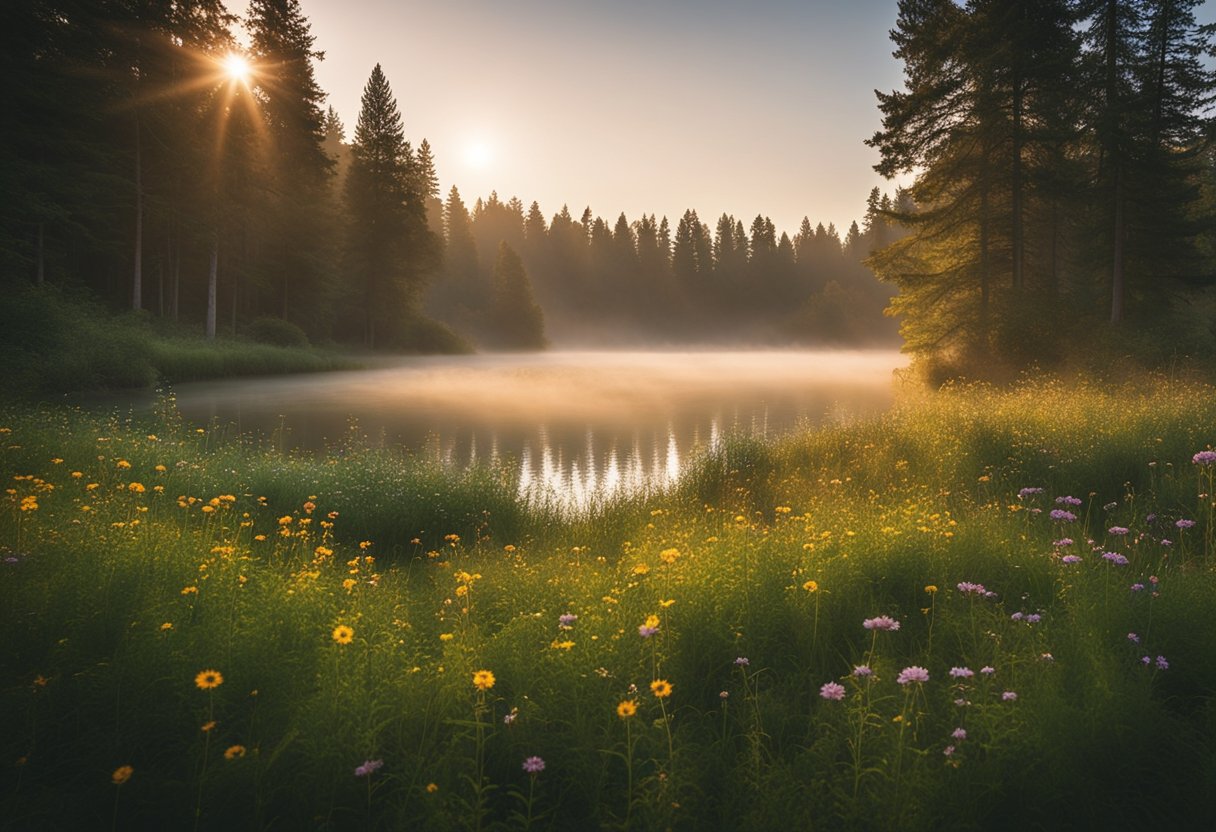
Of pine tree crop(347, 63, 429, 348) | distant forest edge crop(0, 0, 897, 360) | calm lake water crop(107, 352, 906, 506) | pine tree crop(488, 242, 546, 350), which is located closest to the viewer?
calm lake water crop(107, 352, 906, 506)

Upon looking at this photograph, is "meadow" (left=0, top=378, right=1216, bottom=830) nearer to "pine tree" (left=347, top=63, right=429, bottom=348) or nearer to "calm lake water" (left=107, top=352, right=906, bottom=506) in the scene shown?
"calm lake water" (left=107, top=352, right=906, bottom=506)

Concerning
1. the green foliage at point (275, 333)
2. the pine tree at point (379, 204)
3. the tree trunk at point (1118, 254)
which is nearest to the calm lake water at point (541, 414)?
the green foliage at point (275, 333)

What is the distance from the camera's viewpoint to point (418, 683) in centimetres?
325

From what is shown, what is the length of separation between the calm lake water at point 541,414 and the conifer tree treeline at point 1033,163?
16.4 feet

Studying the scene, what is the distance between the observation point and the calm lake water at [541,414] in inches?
559

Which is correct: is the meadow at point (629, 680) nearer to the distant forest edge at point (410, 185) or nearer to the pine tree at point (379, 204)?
the distant forest edge at point (410, 185)

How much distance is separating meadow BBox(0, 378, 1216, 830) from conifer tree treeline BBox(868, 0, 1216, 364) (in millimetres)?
16491

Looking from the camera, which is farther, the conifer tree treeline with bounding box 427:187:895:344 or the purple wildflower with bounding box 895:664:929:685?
the conifer tree treeline with bounding box 427:187:895:344

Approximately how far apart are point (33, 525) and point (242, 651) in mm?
2896

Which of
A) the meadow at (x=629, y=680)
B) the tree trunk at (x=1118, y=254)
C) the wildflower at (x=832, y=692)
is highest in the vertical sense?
the tree trunk at (x=1118, y=254)

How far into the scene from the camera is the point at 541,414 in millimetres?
21562

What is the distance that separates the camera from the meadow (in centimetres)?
253

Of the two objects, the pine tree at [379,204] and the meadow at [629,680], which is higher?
the pine tree at [379,204]

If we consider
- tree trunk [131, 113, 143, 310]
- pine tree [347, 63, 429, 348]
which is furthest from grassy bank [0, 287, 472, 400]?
pine tree [347, 63, 429, 348]
